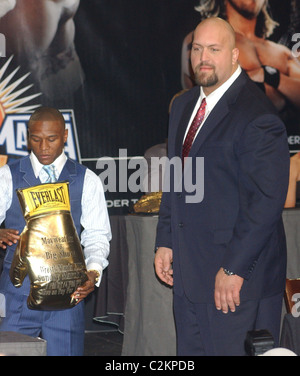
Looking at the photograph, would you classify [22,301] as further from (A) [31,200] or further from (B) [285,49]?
(B) [285,49]

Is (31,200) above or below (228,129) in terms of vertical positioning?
below

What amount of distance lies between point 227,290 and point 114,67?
10.8 ft

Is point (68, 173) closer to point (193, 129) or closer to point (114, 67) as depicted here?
point (193, 129)

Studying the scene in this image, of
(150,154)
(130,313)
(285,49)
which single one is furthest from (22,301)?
(285,49)

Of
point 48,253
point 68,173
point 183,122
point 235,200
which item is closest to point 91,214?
point 68,173

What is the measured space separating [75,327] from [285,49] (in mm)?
3755

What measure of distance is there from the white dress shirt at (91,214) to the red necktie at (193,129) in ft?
1.62

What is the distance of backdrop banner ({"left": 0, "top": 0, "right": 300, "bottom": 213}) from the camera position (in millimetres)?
5109

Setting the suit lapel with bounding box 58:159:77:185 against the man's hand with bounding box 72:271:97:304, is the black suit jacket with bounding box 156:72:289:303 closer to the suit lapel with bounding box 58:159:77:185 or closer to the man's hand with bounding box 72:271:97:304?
the man's hand with bounding box 72:271:97:304

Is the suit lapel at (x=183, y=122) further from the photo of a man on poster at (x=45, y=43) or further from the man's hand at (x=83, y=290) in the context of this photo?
the photo of a man on poster at (x=45, y=43)

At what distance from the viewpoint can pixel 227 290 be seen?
239 cm

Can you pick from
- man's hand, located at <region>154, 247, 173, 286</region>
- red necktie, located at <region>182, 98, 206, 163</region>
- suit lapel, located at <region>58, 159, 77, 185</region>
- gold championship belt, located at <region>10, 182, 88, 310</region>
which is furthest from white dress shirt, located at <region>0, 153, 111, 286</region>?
red necktie, located at <region>182, 98, 206, 163</region>

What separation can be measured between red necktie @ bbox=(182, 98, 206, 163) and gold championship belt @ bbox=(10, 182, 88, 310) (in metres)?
0.55

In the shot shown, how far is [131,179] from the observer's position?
5340 millimetres
